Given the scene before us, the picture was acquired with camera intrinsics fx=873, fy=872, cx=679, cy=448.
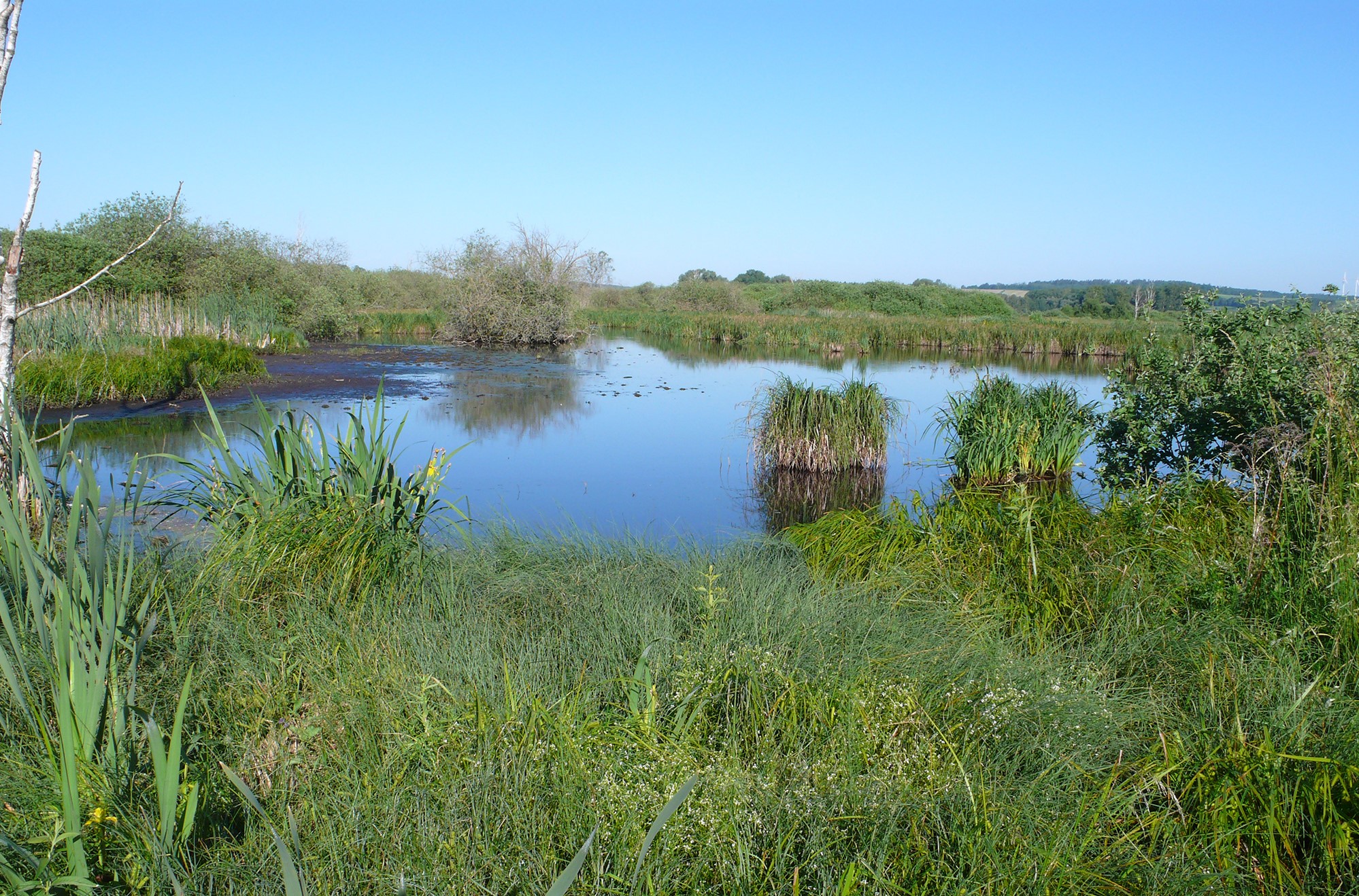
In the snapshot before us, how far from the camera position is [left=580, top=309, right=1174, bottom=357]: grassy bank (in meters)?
29.1

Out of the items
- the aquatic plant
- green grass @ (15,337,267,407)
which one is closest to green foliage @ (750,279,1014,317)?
green grass @ (15,337,267,407)

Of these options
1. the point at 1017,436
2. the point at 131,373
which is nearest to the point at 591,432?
the point at 1017,436

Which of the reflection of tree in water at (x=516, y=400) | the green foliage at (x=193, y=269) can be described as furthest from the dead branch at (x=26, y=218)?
the green foliage at (x=193, y=269)

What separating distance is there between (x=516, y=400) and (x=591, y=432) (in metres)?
3.64

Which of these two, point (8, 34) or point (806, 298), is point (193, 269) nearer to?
point (8, 34)

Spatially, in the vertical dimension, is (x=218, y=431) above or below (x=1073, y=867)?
above

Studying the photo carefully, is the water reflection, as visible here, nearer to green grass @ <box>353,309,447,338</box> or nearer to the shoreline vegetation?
the shoreline vegetation

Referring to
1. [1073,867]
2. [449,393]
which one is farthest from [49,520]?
[449,393]

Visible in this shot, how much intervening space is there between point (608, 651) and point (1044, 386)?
932 centimetres

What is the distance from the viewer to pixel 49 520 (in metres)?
2.41

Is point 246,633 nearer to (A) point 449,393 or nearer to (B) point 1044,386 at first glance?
(B) point 1044,386

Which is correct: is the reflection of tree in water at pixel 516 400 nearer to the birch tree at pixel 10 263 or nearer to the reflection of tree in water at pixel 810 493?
the reflection of tree in water at pixel 810 493

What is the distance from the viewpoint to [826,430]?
1060 centimetres

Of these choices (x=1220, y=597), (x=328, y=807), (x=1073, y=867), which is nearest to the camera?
(x=1073, y=867)
